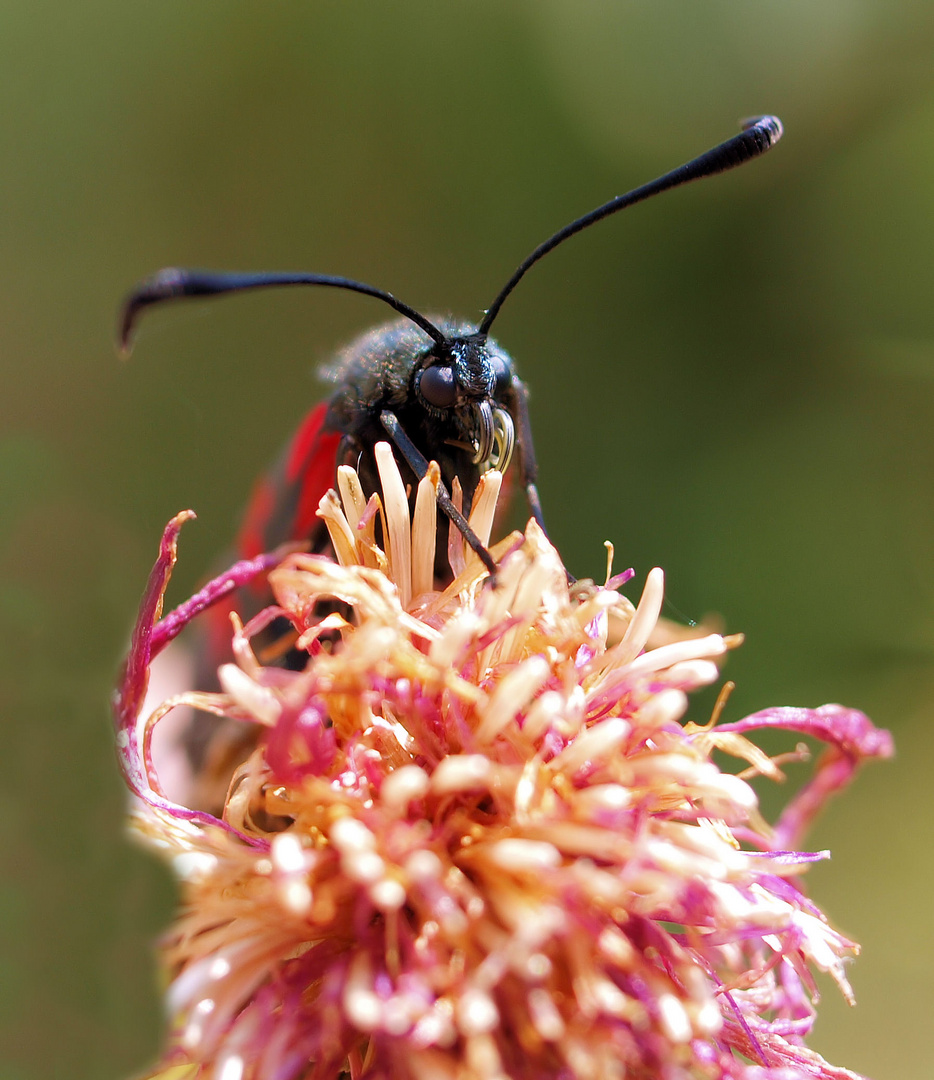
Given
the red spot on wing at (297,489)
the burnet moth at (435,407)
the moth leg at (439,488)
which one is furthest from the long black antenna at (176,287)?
the red spot on wing at (297,489)

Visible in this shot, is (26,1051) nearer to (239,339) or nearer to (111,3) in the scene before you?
(239,339)

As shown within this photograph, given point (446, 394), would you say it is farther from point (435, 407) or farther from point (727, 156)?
point (727, 156)

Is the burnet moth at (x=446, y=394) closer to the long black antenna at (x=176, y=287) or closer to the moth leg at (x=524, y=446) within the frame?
the moth leg at (x=524, y=446)

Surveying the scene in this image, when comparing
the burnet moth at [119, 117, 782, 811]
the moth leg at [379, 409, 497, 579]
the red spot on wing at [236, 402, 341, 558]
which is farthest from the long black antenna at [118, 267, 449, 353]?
the red spot on wing at [236, 402, 341, 558]

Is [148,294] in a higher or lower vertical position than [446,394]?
higher

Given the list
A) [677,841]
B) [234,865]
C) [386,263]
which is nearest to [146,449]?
[386,263]

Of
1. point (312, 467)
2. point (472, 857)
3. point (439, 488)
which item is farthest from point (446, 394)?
point (472, 857)
